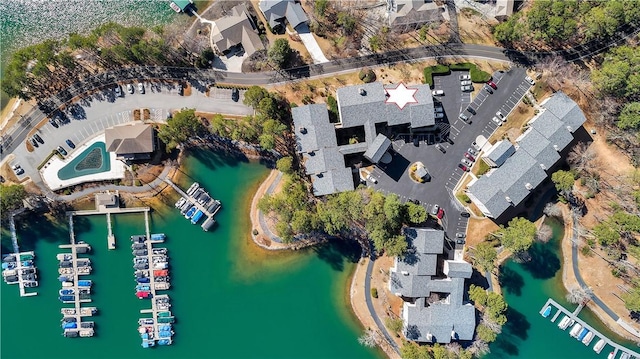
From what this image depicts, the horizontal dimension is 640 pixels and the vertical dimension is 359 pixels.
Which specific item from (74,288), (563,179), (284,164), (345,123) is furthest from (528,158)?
(74,288)

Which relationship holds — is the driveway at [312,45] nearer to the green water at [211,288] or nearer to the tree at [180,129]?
the green water at [211,288]

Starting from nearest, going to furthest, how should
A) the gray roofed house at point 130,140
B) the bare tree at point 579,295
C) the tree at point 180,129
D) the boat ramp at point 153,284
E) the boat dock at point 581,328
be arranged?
the tree at point 180,129 → the gray roofed house at point 130,140 → the boat ramp at point 153,284 → the bare tree at point 579,295 → the boat dock at point 581,328

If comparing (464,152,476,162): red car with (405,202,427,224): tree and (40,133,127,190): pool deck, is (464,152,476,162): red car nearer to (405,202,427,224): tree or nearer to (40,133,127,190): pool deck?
(405,202,427,224): tree

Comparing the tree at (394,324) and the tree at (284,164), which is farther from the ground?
the tree at (284,164)

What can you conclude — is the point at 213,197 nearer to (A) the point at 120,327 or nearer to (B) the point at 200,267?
(B) the point at 200,267

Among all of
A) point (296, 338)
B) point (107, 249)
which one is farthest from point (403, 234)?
point (107, 249)

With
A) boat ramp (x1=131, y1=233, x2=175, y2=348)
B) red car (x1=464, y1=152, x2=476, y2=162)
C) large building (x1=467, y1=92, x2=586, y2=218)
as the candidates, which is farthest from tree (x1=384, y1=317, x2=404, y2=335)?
boat ramp (x1=131, y1=233, x2=175, y2=348)

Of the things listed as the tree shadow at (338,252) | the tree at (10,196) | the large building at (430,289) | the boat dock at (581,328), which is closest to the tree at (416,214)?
the large building at (430,289)
